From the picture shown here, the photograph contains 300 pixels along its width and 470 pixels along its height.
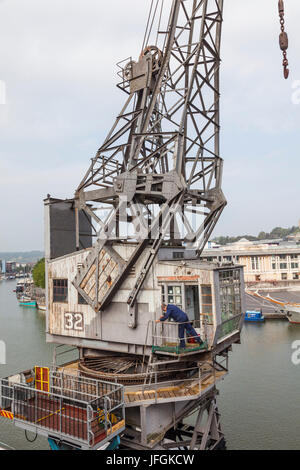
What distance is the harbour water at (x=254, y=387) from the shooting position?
63.1ft

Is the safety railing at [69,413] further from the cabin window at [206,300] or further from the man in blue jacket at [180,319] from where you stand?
the cabin window at [206,300]

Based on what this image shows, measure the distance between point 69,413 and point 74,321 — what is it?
4.52 m

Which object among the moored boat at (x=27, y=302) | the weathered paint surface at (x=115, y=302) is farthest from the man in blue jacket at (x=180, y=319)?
the moored boat at (x=27, y=302)

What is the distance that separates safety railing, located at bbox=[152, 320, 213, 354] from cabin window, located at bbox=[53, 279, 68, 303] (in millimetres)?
5215

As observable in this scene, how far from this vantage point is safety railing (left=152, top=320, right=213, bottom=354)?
13219 millimetres

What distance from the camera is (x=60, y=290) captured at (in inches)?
669

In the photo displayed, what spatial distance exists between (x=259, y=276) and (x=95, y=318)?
63.4 metres

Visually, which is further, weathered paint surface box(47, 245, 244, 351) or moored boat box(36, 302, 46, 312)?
moored boat box(36, 302, 46, 312)

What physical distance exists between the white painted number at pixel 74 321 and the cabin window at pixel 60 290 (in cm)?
78

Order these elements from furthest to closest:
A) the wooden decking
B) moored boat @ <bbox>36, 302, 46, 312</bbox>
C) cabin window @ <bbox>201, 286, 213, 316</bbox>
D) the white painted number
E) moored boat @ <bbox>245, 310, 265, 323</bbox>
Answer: moored boat @ <bbox>36, 302, 46, 312</bbox> → moored boat @ <bbox>245, 310, 265, 323</bbox> → the white painted number → cabin window @ <bbox>201, 286, 213, 316</bbox> → the wooden decking

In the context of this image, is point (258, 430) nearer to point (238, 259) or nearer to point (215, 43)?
point (215, 43)

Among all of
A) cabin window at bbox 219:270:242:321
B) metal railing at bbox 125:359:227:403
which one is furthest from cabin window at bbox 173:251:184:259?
metal railing at bbox 125:359:227:403

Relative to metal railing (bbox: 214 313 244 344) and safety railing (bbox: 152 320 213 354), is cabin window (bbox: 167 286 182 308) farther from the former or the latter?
metal railing (bbox: 214 313 244 344)

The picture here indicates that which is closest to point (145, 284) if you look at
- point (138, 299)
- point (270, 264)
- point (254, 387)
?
point (138, 299)
